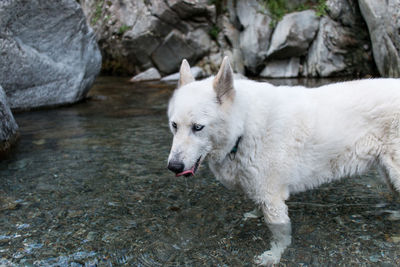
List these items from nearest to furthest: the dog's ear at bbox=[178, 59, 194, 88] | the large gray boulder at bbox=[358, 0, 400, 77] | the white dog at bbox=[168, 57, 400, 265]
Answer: the white dog at bbox=[168, 57, 400, 265] → the dog's ear at bbox=[178, 59, 194, 88] → the large gray boulder at bbox=[358, 0, 400, 77]

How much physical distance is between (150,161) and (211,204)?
1829mm

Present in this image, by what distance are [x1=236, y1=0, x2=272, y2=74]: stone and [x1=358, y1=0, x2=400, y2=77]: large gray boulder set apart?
4.34m

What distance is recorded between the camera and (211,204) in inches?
175

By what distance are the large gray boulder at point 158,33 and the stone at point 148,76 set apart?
53cm

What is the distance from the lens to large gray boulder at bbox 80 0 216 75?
52.5 feet

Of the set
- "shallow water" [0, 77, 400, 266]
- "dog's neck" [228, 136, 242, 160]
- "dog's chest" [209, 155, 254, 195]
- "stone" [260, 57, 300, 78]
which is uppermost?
"dog's neck" [228, 136, 242, 160]

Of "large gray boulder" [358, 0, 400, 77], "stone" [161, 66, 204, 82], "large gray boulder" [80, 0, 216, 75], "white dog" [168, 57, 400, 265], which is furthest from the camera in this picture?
"large gray boulder" [80, 0, 216, 75]

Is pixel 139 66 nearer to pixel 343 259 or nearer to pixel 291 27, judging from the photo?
pixel 291 27

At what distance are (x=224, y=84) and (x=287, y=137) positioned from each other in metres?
0.80

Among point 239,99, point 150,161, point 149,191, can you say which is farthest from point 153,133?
point 239,99

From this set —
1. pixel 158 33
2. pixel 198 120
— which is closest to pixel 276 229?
pixel 198 120

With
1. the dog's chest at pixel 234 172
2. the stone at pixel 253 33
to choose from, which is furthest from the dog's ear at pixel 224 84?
the stone at pixel 253 33

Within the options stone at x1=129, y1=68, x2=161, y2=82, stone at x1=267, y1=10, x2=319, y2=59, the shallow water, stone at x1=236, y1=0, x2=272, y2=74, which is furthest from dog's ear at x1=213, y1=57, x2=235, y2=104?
stone at x1=129, y1=68, x2=161, y2=82

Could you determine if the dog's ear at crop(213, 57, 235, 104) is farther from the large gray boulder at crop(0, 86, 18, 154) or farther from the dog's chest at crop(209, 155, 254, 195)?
the large gray boulder at crop(0, 86, 18, 154)
